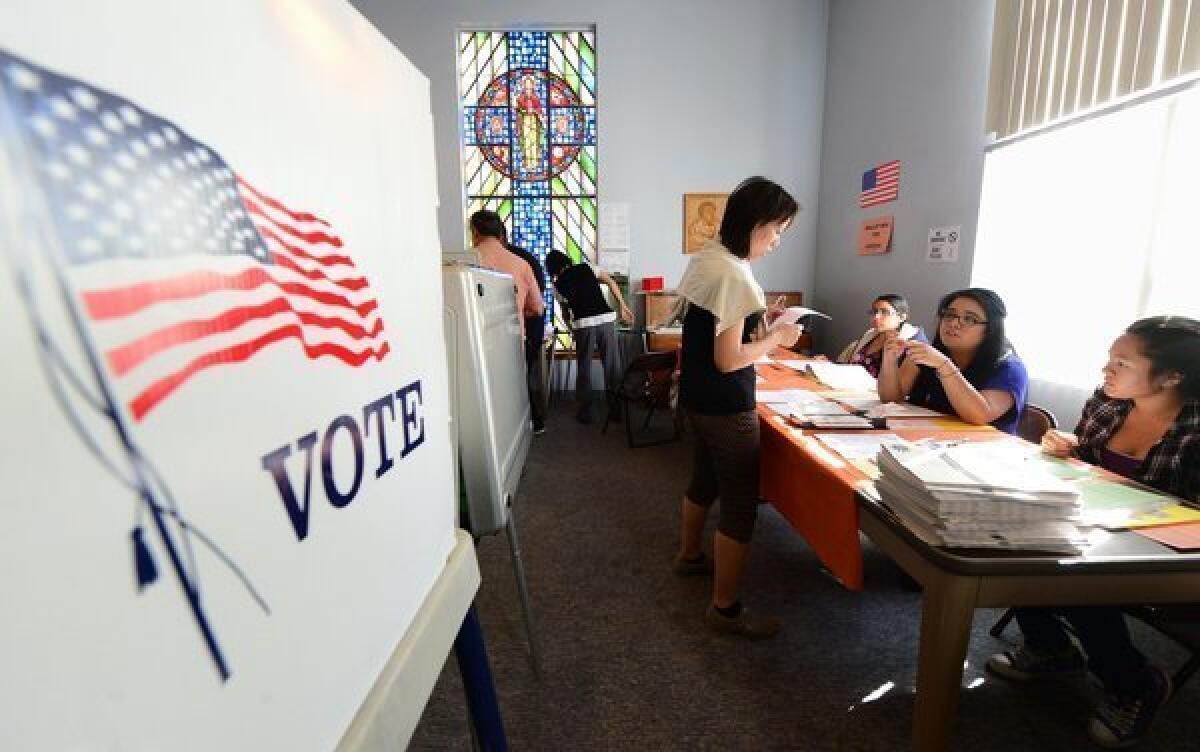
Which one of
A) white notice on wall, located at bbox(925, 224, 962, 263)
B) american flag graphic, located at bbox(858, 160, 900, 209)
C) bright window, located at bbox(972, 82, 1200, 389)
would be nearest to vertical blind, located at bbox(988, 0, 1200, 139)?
bright window, located at bbox(972, 82, 1200, 389)

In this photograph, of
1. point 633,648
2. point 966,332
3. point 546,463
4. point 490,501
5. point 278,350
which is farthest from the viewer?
point 546,463

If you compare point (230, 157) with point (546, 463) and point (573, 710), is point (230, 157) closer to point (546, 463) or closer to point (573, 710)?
point (573, 710)

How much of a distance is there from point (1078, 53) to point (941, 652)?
263 cm

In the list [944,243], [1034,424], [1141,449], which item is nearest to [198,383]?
[1141,449]

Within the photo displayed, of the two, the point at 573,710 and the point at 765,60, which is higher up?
the point at 765,60

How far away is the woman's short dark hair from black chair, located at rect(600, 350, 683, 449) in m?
1.76

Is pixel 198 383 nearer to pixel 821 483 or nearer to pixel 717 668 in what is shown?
pixel 821 483

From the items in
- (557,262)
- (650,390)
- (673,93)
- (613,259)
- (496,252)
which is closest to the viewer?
(496,252)

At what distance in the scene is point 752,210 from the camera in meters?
1.56

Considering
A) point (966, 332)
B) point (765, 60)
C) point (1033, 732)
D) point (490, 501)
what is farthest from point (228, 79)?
point (765, 60)

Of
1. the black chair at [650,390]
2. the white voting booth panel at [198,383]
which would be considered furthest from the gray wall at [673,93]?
the white voting booth panel at [198,383]

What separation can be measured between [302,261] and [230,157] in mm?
80

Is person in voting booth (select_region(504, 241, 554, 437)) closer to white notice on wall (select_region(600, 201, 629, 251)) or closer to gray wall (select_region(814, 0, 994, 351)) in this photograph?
white notice on wall (select_region(600, 201, 629, 251))

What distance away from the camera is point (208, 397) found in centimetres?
30
